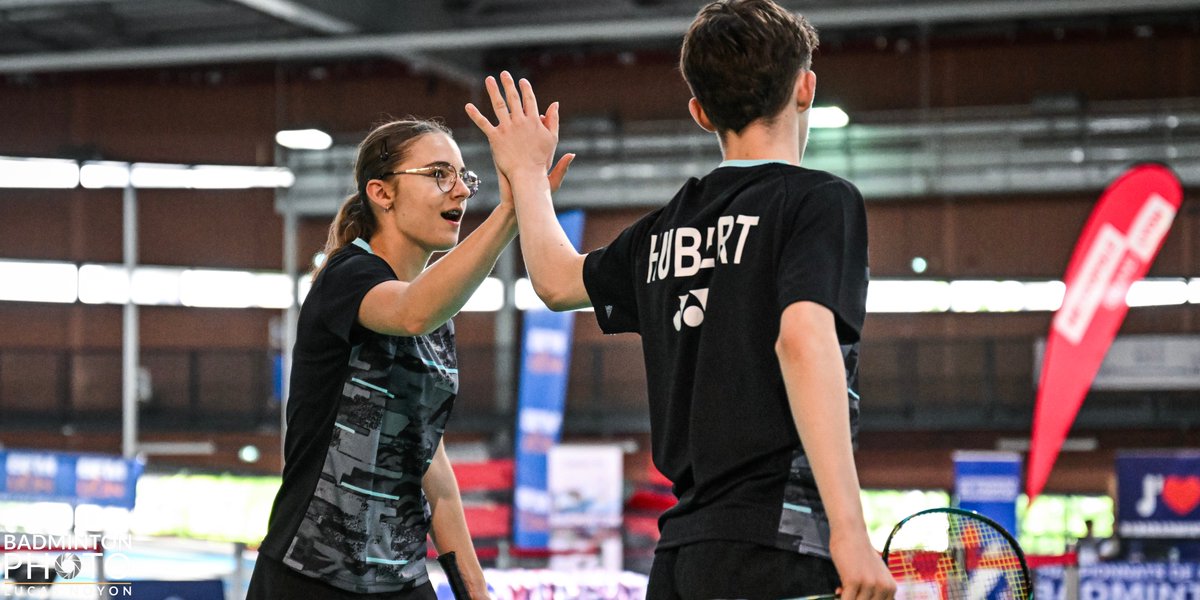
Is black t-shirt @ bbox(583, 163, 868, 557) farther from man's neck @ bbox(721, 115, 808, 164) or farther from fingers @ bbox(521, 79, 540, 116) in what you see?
fingers @ bbox(521, 79, 540, 116)

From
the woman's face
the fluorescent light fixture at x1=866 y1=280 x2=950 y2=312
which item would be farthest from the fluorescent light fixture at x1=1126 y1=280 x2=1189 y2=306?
the woman's face

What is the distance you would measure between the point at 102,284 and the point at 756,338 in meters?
16.8

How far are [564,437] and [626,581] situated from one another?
32.6 ft

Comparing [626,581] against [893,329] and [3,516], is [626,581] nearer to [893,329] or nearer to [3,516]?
[3,516]

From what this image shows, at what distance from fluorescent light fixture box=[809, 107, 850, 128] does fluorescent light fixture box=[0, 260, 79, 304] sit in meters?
9.48

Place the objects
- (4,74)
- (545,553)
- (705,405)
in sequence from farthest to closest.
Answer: (4,74) → (545,553) → (705,405)

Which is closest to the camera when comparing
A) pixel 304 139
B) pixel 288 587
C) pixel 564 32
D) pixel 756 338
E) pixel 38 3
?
pixel 756 338

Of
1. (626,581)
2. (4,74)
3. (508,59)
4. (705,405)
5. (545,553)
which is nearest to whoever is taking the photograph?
(705,405)

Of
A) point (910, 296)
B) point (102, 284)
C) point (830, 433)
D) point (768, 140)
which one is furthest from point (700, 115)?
point (102, 284)

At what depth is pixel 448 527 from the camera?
258 centimetres

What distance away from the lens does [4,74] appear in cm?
1686

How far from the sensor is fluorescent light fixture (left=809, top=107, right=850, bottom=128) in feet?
48.4

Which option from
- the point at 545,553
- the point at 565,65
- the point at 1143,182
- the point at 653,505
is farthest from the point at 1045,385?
the point at 565,65

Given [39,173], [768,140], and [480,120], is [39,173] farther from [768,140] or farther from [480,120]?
[768,140]
